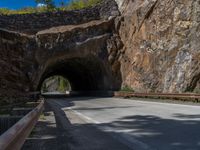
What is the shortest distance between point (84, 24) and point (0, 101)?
1873 centimetres

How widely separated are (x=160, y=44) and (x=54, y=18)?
39.5 feet

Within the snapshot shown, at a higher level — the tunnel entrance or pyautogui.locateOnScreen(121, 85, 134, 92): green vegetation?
the tunnel entrance

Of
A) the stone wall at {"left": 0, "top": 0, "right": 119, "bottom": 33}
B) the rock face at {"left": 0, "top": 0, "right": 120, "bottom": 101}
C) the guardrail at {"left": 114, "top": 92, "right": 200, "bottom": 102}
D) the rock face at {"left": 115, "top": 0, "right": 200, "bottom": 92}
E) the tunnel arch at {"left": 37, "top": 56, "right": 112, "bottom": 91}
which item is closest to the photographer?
the guardrail at {"left": 114, "top": 92, "right": 200, "bottom": 102}

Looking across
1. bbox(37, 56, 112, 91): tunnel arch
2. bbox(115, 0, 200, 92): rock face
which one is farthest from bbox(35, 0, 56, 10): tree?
bbox(115, 0, 200, 92): rock face

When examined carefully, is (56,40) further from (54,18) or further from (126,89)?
(126,89)

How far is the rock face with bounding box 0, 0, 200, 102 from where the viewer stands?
Result: 26688 millimetres

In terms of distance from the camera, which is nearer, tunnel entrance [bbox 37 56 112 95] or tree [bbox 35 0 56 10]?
tunnel entrance [bbox 37 56 112 95]

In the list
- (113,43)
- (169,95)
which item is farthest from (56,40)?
(169,95)

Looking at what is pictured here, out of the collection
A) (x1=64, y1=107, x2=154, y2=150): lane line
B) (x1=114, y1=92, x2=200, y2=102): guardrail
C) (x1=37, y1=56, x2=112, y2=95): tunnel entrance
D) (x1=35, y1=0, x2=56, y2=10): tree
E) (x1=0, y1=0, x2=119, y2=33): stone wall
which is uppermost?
(x1=35, y1=0, x2=56, y2=10): tree

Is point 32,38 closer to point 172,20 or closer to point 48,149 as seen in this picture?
point 172,20

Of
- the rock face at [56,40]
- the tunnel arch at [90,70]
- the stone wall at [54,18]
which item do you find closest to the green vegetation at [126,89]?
the rock face at [56,40]

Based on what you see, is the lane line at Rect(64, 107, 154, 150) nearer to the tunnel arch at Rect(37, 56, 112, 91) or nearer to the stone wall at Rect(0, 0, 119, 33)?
the tunnel arch at Rect(37, 56, 112, 91)

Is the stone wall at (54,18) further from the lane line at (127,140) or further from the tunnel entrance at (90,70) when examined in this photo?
the lane line at (127,140)

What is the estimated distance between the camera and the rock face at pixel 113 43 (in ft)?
87.6
